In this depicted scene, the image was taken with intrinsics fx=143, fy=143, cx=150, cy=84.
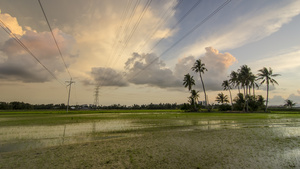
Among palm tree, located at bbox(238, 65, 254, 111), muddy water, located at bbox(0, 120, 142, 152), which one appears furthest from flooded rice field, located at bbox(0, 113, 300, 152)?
palm tree, located at bbox(238, 65, 254, 111)

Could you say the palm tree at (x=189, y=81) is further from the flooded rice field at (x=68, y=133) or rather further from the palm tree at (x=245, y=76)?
the flooded rice field at (x=68, y=133)

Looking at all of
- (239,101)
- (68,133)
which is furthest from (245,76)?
(68,133)

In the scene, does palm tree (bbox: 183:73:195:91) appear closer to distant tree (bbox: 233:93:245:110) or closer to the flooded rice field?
distant tree (bbox: 233:93:245:110)

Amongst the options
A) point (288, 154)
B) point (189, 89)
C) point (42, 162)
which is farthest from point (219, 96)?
point (42, 162)

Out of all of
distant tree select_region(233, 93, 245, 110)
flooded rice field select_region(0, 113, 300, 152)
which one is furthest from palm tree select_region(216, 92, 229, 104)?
flooded rice field select_region(0, 113, 300, 152)

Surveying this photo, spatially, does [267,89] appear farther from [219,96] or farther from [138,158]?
[138,158]

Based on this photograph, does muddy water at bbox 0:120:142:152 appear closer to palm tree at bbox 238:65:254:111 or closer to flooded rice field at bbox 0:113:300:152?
flooded rice field at bbox 0:113:300:152

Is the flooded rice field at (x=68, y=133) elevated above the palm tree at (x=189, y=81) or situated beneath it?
situated beneath

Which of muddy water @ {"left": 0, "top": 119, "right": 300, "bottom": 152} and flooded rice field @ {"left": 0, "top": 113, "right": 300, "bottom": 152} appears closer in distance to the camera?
muddy water @ {"left": 0, "top": 119, "right": 300, "bottom": 152}

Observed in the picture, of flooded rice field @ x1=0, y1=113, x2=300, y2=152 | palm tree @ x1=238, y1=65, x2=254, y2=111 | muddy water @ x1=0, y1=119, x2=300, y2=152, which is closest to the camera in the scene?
muddy water @ x1=0, y1=119, x2=300, y2=152

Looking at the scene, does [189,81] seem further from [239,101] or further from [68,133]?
[68,133]

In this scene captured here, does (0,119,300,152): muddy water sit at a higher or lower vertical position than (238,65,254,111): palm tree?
lower

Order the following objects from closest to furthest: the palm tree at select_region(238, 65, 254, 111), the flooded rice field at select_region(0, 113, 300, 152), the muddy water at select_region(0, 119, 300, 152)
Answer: the muddy water at select_region(0, 119, 300, 152) → the flooded rice field at select_region(0, 113, 300, 152) → the palm tree at select_region(238, 65, 254, 111)

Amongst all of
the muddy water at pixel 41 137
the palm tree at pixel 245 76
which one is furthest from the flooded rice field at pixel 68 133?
the palm tree at pixel 245 76
